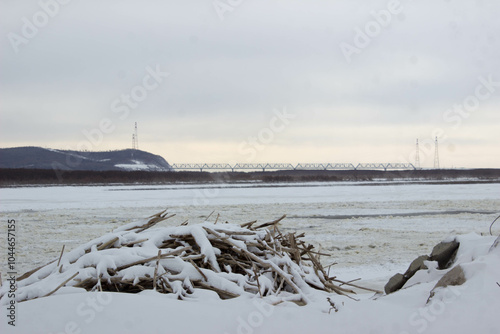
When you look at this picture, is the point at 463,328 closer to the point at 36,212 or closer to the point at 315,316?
the point at 315,316

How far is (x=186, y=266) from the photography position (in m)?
3.75

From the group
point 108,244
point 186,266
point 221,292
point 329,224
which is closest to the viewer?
point 221,292

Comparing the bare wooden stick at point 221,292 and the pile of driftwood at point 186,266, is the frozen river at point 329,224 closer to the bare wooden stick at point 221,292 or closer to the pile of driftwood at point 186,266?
the pile of driftwood at point 186,266

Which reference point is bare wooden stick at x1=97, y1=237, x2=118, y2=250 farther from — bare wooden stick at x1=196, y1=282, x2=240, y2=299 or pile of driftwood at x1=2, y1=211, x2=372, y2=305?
bare wooden stick at x1=196, y1=282, x2=240, y2=299

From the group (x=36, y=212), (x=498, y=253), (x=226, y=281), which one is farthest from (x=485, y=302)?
(x=36, y=212)

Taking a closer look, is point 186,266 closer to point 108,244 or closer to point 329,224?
point 108,244

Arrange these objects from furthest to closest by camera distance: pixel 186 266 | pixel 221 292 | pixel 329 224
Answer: pixel 329 224, pixel 186 266, pixel 221 292

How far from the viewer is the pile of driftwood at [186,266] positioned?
3.59 meters

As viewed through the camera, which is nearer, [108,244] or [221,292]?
[221,292]

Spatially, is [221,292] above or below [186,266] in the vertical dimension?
below

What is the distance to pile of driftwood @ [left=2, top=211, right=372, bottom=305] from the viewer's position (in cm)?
359

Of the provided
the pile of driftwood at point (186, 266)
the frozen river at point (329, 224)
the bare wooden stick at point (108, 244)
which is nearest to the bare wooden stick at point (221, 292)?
the pile of driftwood at point (186, 266)

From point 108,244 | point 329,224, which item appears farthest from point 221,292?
point 329,224

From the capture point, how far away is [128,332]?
2.83 meters
